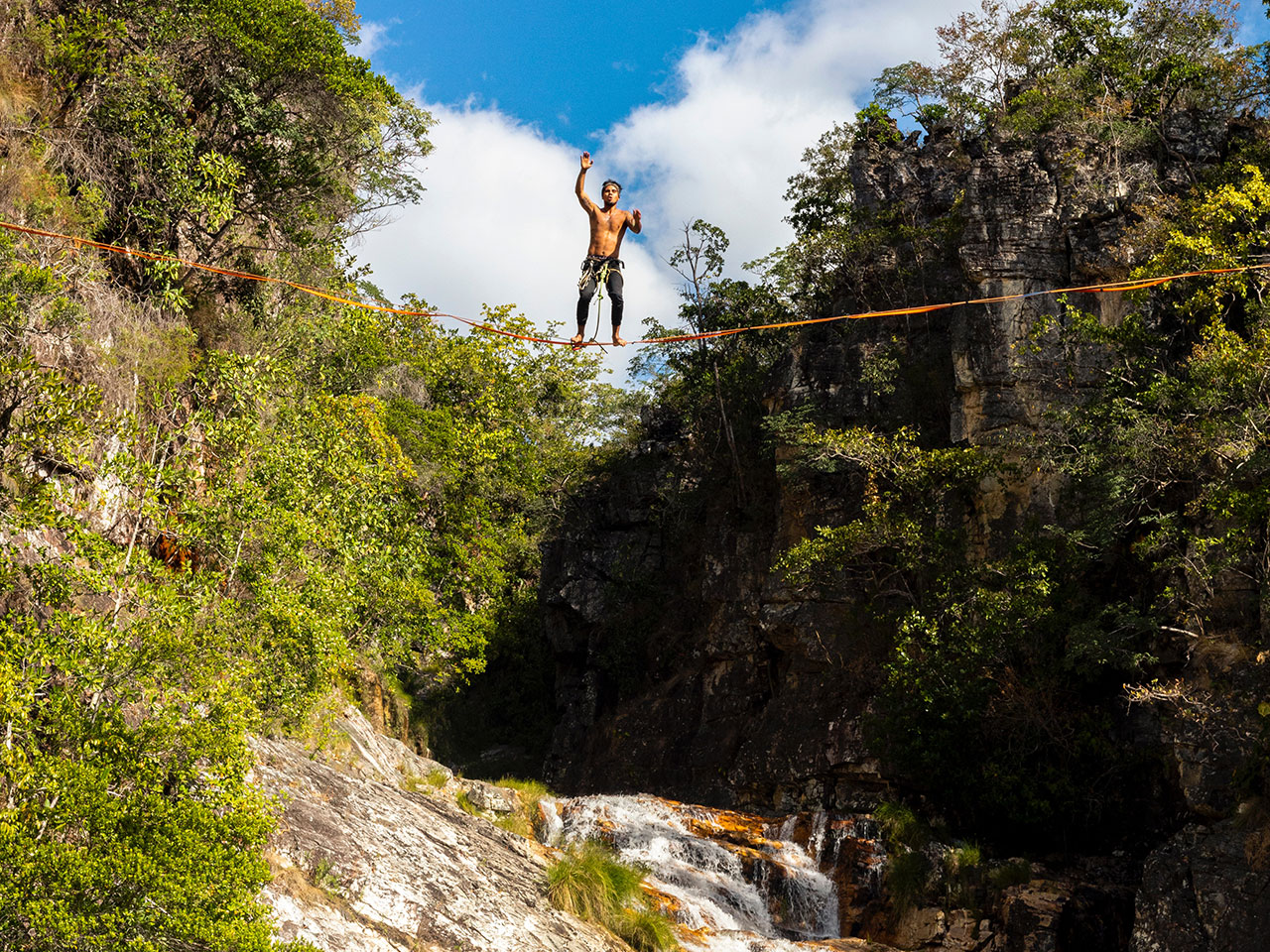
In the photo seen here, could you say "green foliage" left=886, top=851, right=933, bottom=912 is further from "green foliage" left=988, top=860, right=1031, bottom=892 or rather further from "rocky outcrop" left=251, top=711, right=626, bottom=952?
"rocky outcrop" left=251, top=711, right=626, bottom=952

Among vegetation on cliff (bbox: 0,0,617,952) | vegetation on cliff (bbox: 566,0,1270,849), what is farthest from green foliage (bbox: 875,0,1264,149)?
vegetation on cliff (bbox: 0,0,617,952)

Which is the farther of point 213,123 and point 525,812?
point 213,123

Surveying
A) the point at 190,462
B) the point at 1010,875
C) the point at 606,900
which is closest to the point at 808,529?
the point at 1010,875

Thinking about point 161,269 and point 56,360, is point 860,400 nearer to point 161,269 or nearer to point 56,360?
point 161,269

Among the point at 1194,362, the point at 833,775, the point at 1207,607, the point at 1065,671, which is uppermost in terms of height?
the point at 1194,362

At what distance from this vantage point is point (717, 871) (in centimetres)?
1741

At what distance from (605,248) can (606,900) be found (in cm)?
785

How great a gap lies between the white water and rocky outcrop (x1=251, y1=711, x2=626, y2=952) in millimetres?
3318

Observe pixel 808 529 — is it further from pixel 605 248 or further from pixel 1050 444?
pixel 605 248

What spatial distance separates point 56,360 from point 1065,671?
15775 millimetres

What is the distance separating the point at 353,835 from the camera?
11312 mm

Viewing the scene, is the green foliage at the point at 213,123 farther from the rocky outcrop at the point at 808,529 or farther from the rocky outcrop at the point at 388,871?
the rocky outcrop at the point at 808,529

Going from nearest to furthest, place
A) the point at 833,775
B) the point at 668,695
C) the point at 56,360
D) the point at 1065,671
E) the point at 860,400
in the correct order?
1. the point at 56,360
2. the point at 1065,671
3. the point at 833,775
4. the point at 860,400
5. the point at 668,695

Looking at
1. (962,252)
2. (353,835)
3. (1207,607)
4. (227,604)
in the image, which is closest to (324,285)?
(227,604)
